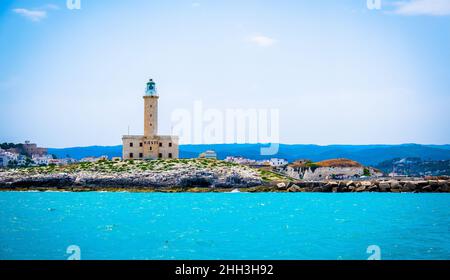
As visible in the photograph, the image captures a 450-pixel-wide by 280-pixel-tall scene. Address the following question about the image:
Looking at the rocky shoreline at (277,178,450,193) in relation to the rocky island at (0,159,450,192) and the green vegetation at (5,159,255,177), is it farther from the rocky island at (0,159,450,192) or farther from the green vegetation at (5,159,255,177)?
the green vegetation at (5,159,255,177)

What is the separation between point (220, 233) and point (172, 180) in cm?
4670

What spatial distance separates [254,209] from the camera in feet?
170

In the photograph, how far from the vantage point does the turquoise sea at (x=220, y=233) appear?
27155mm

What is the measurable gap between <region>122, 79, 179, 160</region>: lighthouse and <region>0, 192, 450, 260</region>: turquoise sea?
3634cm

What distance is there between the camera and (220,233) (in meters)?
34.0

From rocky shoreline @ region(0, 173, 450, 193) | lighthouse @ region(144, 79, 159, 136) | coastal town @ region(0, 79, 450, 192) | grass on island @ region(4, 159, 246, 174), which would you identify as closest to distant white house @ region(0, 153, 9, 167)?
coastal town @ region(0, 79, 450, 192)

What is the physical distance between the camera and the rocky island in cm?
8094

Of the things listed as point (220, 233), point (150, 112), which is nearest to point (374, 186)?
point (150, 112)

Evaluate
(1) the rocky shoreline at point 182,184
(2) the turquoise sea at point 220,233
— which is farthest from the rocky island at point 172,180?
(2) the turquoise sea at point 220,233

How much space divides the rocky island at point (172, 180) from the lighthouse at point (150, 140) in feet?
9.20

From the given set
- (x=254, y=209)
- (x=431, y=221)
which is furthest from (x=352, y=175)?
(x=431, y=221)

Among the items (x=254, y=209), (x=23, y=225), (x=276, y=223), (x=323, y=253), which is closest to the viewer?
(x=323, y=253)

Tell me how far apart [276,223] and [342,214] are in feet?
29.4
